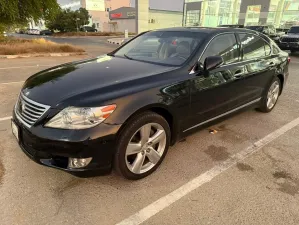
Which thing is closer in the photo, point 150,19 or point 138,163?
point 138,163

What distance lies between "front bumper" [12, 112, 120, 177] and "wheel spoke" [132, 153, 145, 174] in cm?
31

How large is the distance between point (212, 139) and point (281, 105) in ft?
8.41

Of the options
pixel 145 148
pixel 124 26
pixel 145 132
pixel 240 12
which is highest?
pixel 240 12

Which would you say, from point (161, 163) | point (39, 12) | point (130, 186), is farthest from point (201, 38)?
point (39, 12)

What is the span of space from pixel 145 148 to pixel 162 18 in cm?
5099

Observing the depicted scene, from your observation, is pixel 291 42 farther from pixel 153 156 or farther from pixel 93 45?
pixel 93 45

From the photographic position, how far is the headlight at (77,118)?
210 cm

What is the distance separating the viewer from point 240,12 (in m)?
35.8

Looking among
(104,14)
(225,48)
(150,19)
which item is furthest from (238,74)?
(104,14)

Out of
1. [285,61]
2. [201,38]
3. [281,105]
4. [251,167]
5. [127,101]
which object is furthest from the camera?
[281,105]

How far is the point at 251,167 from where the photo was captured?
290 centimetres

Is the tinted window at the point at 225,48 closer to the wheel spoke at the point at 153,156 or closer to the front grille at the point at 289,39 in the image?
the wheel spoke at the point at 153,156

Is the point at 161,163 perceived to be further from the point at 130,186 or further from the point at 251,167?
the point at 251,167

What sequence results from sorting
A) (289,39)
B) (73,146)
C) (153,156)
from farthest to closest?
(289,39), (153,156), (73,146)
